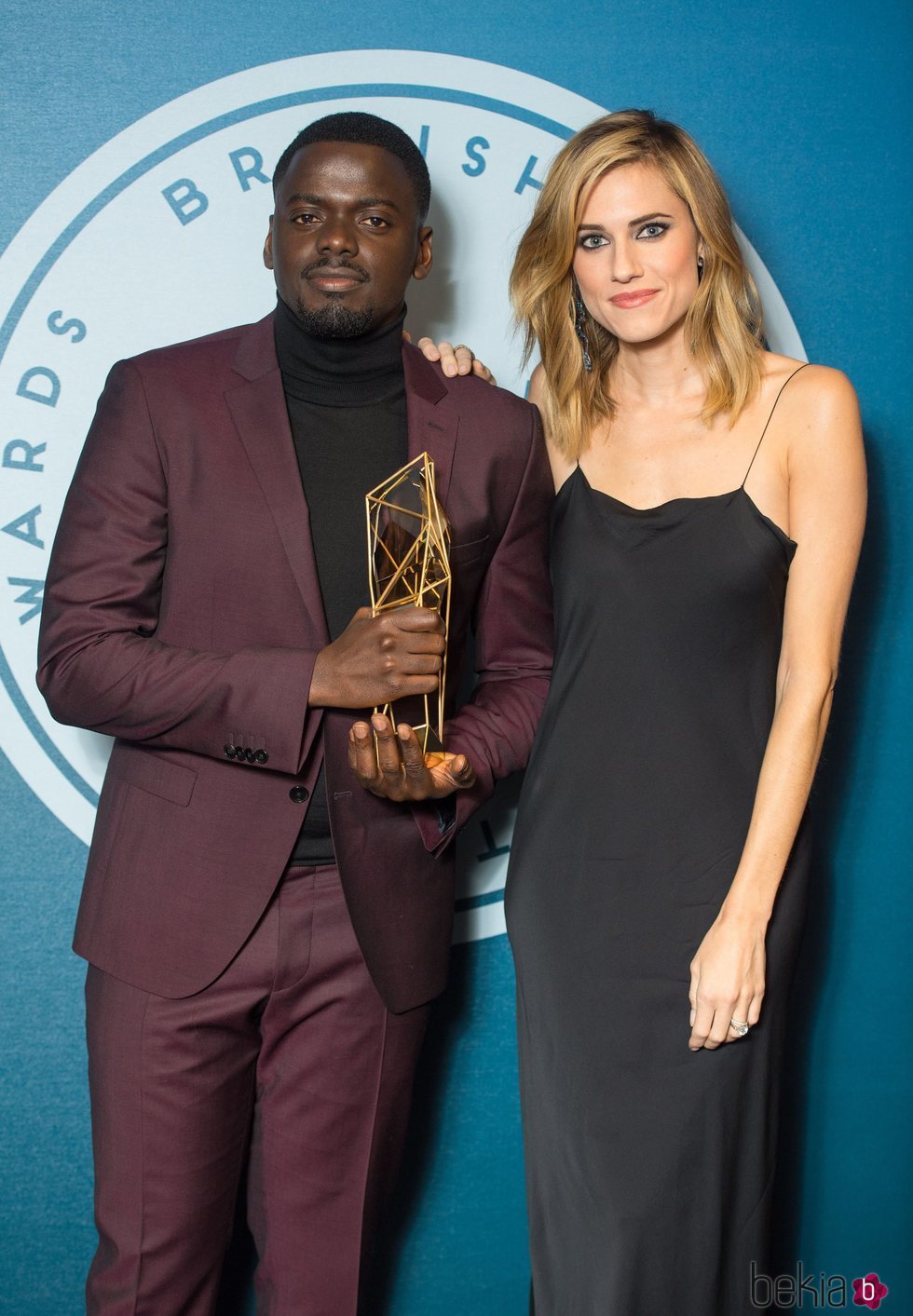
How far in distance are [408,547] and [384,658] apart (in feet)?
0.49

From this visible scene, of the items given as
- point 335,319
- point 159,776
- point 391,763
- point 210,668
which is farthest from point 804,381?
point 159,776

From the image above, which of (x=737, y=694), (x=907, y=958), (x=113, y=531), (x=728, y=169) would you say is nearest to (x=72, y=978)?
(x=113, y=531)

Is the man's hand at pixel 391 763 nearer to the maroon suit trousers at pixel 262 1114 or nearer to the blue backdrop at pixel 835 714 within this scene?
the maroon suit trousers at pixel 262 1114

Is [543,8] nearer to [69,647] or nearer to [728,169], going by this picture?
[728,169]

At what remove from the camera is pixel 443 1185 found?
254 cm

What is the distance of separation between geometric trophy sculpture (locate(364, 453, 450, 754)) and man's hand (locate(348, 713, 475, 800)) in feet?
0.10

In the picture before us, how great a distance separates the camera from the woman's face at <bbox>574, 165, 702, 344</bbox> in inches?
74.2

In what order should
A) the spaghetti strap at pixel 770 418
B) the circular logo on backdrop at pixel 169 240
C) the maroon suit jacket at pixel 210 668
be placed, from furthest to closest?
the circular logo on backdrop at pixel 169 240 → the spaghetti strap at pixel 770 418 → the maroon suit jacket at pixel 210 668

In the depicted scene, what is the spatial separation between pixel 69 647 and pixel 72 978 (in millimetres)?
854

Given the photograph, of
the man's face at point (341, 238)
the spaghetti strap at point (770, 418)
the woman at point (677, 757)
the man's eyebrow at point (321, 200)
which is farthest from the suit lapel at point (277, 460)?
the spaghetti strap at point (770, 418)

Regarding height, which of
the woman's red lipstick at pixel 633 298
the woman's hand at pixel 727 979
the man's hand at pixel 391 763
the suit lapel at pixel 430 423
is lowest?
the woman's hand at pixel 727 979

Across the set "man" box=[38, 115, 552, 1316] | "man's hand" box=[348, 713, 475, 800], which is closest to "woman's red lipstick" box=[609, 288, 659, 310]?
"man" box=[38, 115, 552, 1316]

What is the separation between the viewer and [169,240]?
226cm

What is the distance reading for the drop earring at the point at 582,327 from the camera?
2053mm
